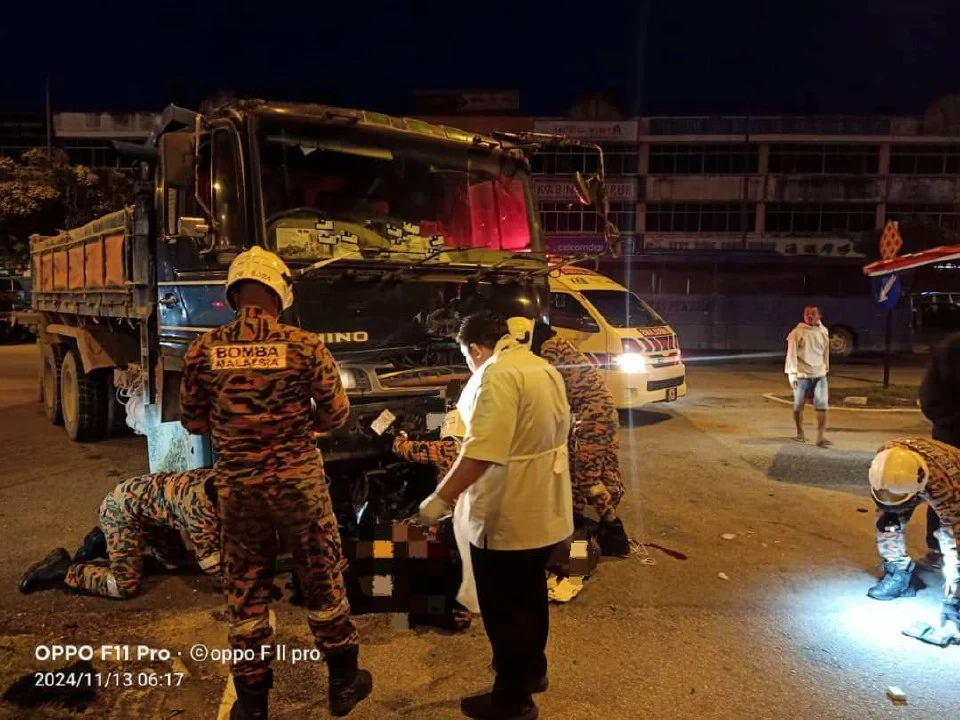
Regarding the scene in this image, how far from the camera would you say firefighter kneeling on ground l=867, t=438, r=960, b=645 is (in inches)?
150

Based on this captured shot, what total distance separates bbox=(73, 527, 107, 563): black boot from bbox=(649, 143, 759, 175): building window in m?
30.9

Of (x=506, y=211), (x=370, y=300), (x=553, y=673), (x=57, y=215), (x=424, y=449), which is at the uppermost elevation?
(x=57, y=215)

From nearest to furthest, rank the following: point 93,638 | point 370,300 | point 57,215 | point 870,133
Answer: point 93,638 < point 370,300 < point 57,215 < point 870,133

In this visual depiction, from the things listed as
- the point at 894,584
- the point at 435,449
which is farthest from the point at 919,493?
the point at 435,449

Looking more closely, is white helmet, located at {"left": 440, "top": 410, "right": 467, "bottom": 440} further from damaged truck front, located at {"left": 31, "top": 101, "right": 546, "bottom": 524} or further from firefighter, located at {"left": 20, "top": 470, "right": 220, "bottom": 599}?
firefighter, located at {"left": 20, "top": 470, "right": 220, "bottom": 599}

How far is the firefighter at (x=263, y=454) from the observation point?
9.31 feet

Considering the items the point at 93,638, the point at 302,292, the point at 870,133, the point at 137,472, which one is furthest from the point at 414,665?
the point at 870,133

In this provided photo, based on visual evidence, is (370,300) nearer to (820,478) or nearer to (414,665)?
(414,665)

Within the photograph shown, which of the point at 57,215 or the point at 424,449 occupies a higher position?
the point at 57,215

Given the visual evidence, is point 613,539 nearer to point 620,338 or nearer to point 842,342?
point 620,338

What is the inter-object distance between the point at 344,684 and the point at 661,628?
1.76m

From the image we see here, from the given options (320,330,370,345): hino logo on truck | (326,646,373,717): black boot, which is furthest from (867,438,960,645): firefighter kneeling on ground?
(320,330,370,345): hino logo on truck

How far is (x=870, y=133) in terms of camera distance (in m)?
32.0

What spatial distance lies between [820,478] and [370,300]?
4900 mm
